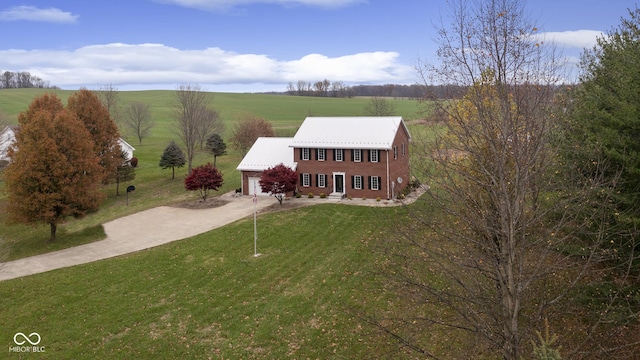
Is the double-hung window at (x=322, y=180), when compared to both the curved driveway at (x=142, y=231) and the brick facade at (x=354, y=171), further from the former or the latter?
the curved driveway at (x=142, y=231)

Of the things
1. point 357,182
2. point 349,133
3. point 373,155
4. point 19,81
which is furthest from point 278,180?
point 19,81

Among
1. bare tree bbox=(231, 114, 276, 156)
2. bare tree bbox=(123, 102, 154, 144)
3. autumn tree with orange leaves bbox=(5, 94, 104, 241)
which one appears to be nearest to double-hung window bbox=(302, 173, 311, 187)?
autumn tree with orange leaves bbox=(5, 94, 104, 241)

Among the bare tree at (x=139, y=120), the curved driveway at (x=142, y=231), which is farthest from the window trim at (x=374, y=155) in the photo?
the bare tree at (x=139, y=120)

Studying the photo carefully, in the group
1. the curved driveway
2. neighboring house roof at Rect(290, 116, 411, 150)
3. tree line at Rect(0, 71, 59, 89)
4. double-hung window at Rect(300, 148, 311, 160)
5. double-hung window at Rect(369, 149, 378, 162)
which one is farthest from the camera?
tree line at Rect(0, 71, 59, 89)

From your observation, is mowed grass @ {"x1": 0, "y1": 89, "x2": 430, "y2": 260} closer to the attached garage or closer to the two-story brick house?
the attached garage

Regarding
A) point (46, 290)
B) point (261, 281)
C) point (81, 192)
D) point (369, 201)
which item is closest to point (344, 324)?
point (261, 281)

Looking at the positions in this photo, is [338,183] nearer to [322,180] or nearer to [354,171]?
[322,180]
